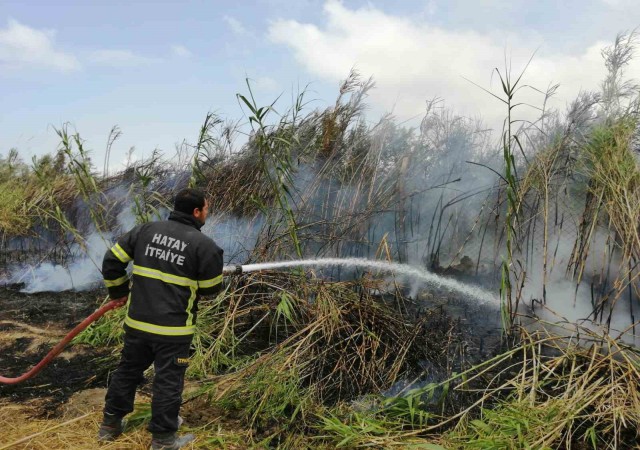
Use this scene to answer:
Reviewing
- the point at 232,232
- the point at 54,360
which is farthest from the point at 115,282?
the point at 232,232

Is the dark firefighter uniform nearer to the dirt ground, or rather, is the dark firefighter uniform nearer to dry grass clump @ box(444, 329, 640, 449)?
the dirt ground

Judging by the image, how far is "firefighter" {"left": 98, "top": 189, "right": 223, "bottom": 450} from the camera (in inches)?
110

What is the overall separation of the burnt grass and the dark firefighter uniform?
3.50 feet

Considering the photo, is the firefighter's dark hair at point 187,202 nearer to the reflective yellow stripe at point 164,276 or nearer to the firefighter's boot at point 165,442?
the reflective yellow stripe at point 164,276

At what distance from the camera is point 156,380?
2.83 meters

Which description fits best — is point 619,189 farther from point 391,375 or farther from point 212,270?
point 212,270

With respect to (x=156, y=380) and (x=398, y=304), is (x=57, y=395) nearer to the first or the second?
(x=156, y=380)

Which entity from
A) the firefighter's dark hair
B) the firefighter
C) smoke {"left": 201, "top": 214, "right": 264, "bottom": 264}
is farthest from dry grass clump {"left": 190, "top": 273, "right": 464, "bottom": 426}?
the firefighter's dark hair

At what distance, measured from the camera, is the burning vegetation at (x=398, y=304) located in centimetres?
305

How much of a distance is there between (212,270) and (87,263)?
5.61 meters

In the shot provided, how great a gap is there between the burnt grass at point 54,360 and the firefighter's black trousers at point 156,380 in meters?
0.79

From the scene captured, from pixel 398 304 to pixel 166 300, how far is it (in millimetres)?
2198

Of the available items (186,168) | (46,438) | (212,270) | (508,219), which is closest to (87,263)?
(186,168)

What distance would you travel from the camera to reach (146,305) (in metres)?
2.82
